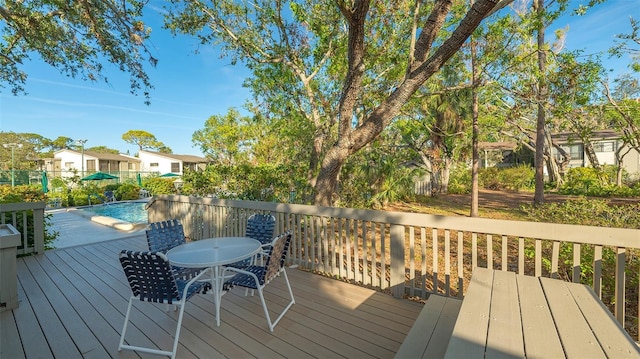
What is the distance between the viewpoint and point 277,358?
6.88ft

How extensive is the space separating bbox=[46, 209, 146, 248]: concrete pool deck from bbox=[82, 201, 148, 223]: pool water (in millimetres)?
2694

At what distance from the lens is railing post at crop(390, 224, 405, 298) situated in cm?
305

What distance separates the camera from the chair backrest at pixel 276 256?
2.53 metres

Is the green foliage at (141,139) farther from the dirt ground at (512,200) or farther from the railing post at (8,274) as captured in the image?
the railing post at (8,274)

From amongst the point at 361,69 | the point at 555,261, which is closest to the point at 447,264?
the point at 555,261

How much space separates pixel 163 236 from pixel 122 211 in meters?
13.1

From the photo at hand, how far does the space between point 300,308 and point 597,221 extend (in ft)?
13.6

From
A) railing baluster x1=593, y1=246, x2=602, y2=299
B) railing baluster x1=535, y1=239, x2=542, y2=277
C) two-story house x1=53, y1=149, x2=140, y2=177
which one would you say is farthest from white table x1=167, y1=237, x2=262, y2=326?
two-story house x1=53, y1=149, x2=140, y2=177

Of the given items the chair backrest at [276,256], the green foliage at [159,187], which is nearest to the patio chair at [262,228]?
the chair backrest at [276,256]

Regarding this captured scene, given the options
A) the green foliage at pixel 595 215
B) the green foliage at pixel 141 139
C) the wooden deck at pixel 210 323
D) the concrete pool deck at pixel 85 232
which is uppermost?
the green foliage at pixel 141 139

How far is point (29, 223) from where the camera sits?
16.0 feet

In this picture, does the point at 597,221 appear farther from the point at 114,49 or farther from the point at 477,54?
the point at 114,49

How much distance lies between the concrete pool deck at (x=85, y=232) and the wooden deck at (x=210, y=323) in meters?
2.75

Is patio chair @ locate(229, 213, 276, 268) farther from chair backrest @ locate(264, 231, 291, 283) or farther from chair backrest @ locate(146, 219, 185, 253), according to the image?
chair backrest @ locate(146, 219, 185, 253)
